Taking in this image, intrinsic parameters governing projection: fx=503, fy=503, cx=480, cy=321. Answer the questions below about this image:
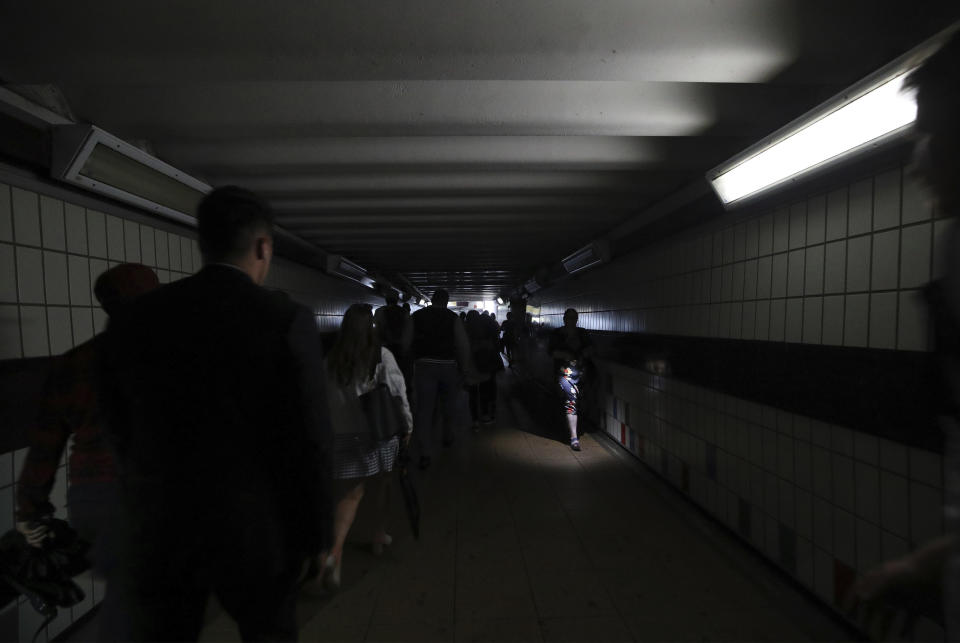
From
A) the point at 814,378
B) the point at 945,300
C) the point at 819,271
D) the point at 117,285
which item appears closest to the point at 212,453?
the point at 117,285

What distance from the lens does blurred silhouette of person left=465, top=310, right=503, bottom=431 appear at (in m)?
6.84

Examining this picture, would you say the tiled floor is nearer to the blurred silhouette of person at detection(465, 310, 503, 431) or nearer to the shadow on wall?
the shadow on wall

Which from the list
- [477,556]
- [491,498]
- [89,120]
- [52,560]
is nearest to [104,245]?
[89,120]

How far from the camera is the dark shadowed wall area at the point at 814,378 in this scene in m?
2.07

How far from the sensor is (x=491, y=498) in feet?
13.7

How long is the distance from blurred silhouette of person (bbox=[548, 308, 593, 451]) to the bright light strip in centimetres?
319

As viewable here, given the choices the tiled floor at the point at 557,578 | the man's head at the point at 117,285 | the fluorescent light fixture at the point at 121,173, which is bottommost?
the tiled floor at the point at 557,578

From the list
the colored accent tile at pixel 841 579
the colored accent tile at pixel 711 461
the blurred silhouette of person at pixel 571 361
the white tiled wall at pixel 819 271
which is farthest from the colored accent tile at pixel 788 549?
the blurred silhouette of person at pixel 571 361

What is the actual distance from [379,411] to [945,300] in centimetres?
246

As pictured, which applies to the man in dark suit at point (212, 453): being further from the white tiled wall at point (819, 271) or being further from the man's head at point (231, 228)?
the white tiled wall at point (819, 271)

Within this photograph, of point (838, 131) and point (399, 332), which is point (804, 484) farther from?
point (399, 332)

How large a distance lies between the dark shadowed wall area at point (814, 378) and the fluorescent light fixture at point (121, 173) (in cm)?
310

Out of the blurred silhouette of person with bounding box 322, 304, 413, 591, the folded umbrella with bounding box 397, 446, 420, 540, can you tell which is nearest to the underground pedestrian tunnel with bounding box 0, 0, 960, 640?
the folded umbrella with bounding box 397, 446, 420, 540

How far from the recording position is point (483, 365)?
22.3 ft
